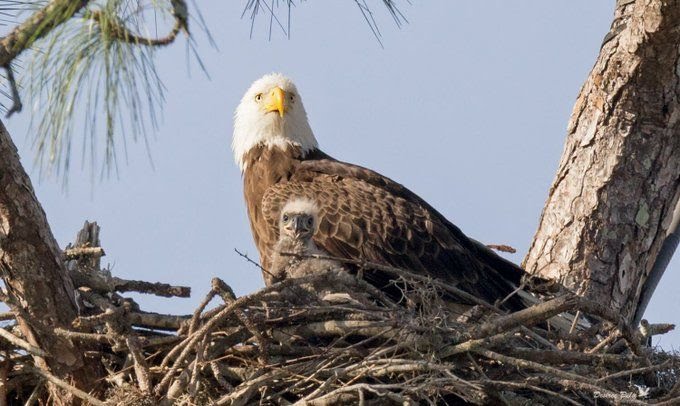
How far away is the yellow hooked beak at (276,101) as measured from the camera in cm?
798

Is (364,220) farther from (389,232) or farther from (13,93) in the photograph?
(13,93)

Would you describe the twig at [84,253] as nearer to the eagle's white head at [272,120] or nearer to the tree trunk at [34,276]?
the tree trunk at [34,276]

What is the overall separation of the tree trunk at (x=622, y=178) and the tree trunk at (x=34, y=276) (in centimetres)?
261

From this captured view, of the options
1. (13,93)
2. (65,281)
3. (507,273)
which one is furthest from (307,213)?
(13,93)

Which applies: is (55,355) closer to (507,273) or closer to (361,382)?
(361,382)

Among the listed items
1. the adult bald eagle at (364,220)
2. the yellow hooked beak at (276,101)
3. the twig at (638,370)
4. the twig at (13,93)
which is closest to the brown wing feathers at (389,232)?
the adult bald eagle at (364,220)

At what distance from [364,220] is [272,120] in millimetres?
1250

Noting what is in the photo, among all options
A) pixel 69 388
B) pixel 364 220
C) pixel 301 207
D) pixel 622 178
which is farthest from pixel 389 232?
pixel 69 388

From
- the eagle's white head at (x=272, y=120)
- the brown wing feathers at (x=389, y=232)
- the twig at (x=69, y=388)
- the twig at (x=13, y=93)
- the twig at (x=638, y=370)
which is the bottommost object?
the twig at (x=69, y=388)

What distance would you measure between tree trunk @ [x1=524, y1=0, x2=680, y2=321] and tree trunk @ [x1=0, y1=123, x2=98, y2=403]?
2.61 meters

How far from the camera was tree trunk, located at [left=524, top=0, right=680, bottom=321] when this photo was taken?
268 inches

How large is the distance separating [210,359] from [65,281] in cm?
65

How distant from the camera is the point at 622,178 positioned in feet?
22.6

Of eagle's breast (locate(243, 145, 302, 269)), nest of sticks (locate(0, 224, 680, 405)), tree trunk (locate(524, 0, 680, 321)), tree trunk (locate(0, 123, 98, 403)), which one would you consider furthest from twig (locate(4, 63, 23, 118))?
tree trunk (locate(524, 0, 680, 321))
